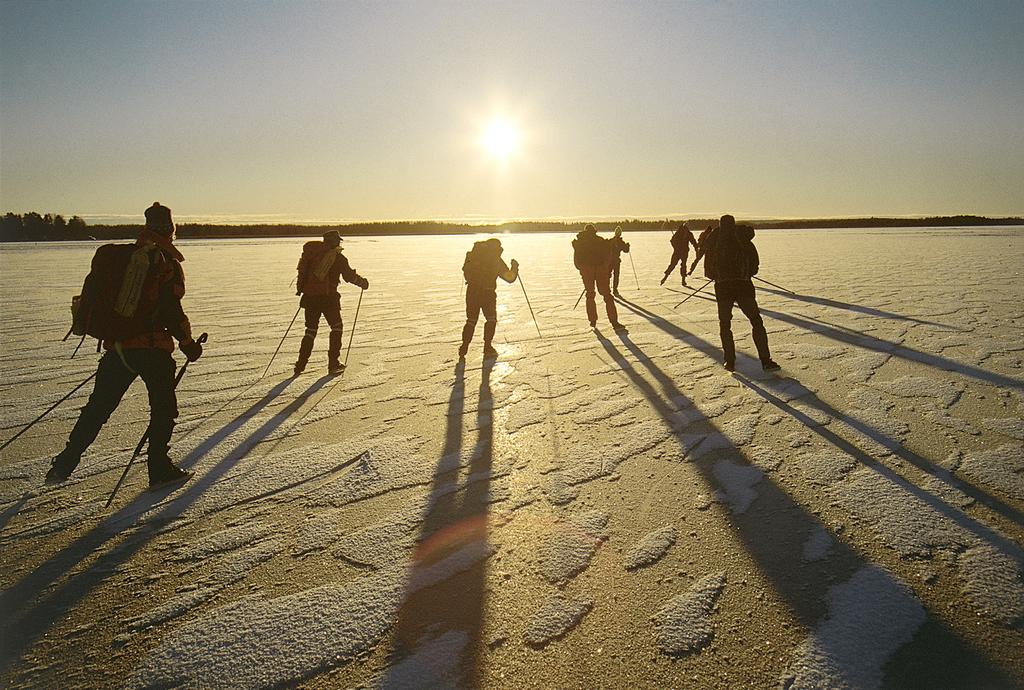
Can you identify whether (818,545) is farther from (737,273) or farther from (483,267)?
(483,267)

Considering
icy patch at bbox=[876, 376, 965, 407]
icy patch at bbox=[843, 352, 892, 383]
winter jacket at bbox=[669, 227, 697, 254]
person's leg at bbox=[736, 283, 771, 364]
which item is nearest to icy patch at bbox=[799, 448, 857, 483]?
icy patch at bbox=[876, 376, 965, 407]

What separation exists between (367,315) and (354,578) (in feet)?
26.4

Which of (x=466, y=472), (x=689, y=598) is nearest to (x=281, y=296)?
(x=466, y=472)

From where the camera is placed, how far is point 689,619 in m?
2.19

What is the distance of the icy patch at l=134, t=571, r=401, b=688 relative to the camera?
1967 mm

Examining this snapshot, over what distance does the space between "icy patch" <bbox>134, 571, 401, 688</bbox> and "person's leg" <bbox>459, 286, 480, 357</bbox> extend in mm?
4424

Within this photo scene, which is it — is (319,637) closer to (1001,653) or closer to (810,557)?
(810,557)

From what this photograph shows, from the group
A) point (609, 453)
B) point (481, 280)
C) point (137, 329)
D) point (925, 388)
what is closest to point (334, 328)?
point (481, 280)

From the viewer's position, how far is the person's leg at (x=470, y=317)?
6.73 metres

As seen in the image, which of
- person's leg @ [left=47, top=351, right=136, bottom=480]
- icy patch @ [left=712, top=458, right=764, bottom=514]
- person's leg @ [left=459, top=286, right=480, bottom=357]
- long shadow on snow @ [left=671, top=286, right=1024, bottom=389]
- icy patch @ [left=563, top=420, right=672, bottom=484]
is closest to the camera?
icy patch @ [left=712, top=458, right=764, bottom=514]

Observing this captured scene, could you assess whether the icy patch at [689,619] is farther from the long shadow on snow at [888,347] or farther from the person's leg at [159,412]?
the long shadow on snow at [888,347]

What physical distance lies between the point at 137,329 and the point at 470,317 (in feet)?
13.0

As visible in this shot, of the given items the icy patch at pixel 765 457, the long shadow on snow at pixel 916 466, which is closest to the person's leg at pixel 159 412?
the icy patch at pixel 765 457

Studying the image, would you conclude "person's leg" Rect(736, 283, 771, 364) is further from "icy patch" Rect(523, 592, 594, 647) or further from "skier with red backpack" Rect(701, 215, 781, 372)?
"icy patch" Rect(523, 592, 594, 647)
